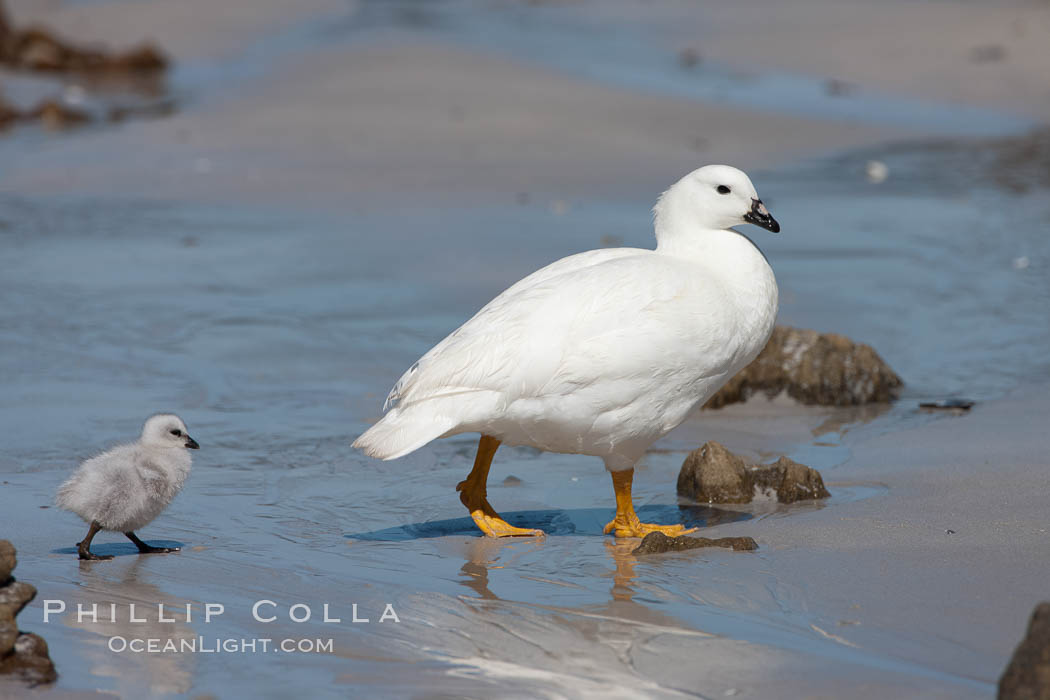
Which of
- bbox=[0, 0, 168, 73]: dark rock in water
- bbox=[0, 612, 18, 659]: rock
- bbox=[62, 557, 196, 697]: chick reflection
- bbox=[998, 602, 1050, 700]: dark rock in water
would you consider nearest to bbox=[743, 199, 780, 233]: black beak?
bbox=[998, 602, 1050, 700]: dark rock in water

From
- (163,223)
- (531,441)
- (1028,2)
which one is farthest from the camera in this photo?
(1028,2)

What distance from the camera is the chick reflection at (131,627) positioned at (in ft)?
13.1

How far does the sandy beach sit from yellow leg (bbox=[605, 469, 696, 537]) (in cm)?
17

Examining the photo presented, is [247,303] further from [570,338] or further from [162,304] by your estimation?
[570,338]

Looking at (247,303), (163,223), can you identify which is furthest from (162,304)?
(163,223)

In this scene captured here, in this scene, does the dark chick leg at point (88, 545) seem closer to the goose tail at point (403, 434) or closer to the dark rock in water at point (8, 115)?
the goose tail at point (403, 434)

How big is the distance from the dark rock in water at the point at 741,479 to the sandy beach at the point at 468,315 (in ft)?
0.43

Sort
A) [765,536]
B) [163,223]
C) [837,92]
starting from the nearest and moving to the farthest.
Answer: [765,536] < [163,223] < [837,92]

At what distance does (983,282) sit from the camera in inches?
404

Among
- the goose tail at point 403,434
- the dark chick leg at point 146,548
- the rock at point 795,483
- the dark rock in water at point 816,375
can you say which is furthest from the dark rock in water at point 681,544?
the dark rock in water at point 816,375

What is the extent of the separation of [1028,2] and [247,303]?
18.3 metres

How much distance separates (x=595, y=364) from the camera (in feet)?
17.9

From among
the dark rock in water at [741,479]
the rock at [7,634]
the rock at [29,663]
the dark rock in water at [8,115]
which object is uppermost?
the dark rock in water at [8,115]

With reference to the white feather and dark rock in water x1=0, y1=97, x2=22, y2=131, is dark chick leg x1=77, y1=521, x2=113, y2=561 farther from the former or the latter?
dark rock in water x1=0, y1=97, x2=22, y2=131
